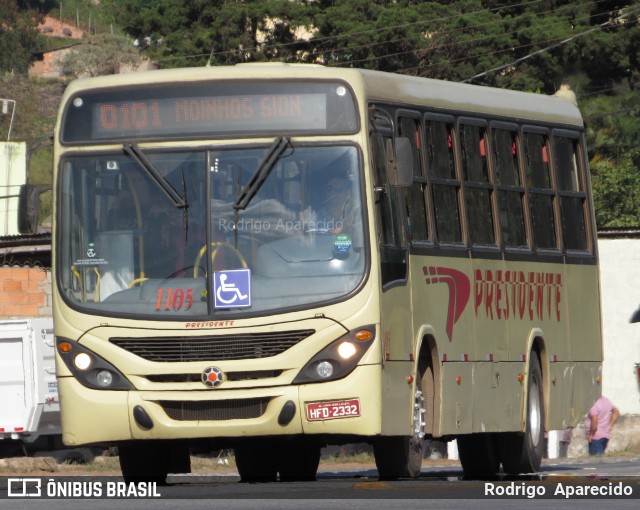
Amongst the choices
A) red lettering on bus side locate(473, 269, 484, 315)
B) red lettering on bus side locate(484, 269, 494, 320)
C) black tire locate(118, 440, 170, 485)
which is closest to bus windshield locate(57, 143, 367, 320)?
black tire locate(118, 440, 170, 485)

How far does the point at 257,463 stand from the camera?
17500mm

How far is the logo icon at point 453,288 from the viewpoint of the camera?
15344mm

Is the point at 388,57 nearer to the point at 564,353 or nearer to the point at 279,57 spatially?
the point at 279,57

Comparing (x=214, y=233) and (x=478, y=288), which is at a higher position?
(x=214, y=233)

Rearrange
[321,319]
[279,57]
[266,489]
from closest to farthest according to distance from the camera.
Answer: [321,319] → [266,489] → [279,57]

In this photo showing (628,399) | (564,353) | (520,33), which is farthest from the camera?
(520,33)

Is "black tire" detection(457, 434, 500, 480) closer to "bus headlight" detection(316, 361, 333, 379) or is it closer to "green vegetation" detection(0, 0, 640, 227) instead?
"bus headlight" detection(316, 361, 333, 379)

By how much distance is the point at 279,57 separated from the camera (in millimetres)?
64562

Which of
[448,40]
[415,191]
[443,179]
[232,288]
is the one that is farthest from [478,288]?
[448,40]

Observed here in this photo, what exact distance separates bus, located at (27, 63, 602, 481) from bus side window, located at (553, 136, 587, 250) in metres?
3.02

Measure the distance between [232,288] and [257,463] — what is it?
411cm

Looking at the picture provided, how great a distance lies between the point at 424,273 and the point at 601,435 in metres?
14.0

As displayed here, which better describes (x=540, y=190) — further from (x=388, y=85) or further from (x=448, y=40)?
(x=448, y=40)

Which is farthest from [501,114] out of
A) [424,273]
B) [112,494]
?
[112,494]
